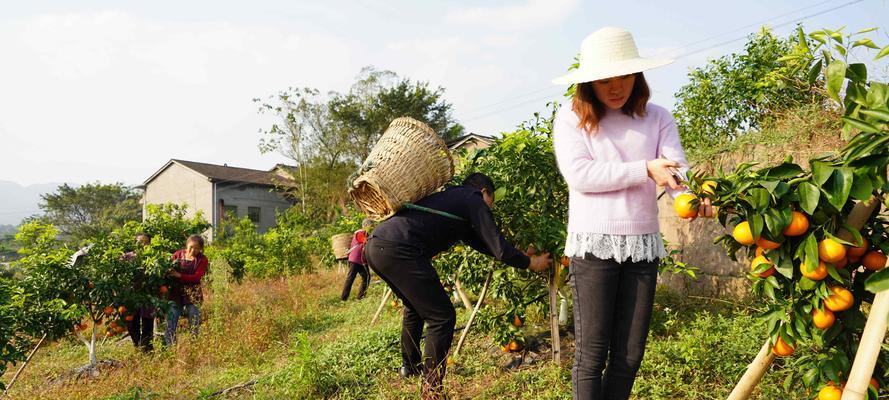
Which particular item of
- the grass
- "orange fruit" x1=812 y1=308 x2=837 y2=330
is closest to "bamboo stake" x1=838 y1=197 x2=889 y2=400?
"orange fruit" x1=812 y1=308 x2=837 y2=330

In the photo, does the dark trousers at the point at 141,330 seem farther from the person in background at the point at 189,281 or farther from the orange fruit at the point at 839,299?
the orange fruit at the point at 839,299

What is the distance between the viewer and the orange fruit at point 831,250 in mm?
1805

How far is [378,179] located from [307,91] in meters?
25.2

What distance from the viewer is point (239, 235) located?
1312cm

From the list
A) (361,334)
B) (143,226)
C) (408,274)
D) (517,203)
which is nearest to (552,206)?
(517,203)

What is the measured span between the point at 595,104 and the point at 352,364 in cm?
286

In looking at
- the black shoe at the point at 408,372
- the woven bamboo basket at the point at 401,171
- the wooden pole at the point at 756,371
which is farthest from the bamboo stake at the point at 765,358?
the black shoe at the point at 408,372

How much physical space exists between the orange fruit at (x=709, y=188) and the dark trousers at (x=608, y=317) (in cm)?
42

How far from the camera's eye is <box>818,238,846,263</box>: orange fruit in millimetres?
1805

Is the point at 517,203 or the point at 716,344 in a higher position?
the point at 517,203

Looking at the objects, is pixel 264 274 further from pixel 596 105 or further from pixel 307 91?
pixel 307 91

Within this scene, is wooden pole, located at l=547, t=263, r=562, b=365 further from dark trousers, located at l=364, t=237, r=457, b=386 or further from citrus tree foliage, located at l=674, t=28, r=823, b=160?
citrus tree foliage, located at l=674, t=28, r=823, b=160

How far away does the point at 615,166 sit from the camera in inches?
85.8

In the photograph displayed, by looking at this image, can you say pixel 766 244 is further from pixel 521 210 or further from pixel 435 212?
pixel 521 210
